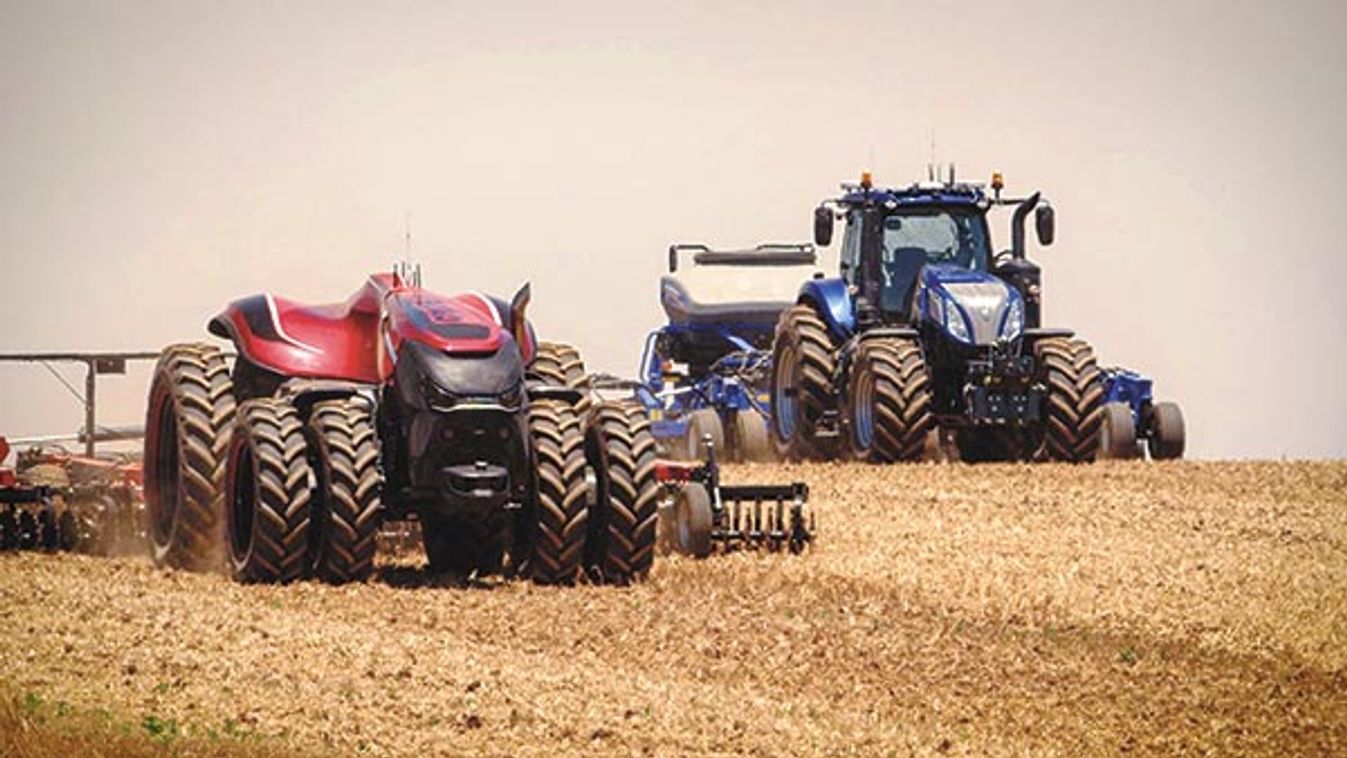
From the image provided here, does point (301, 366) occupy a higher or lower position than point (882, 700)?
higher

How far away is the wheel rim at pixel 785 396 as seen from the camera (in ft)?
107

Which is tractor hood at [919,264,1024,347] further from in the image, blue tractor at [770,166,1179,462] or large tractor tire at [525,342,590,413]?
large tractor tire at [525,342,590,413]

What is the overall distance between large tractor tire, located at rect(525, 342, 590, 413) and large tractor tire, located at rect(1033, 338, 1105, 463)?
28.8 feet

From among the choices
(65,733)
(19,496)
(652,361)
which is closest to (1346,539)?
(19,496)

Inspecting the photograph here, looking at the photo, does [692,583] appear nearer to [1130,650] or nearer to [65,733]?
[1130,650]

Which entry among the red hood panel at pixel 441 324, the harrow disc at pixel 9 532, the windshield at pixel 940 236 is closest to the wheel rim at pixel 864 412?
the windshield at pixel 940 236

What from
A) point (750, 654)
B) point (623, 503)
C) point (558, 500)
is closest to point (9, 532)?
point (558, 500)

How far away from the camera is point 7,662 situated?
50.7 ft

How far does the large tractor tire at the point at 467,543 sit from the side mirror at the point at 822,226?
10.9 metres

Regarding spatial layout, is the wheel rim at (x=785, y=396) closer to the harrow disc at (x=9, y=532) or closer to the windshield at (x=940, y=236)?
the windshield at (x=940, y=236)

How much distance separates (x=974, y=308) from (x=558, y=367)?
A: 8994mm

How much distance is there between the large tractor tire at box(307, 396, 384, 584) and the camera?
1889 centimetres

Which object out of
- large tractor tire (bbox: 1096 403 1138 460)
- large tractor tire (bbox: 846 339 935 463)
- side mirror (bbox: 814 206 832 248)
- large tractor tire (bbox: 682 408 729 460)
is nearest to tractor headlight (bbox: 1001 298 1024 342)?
large tractor tire (bbox: 846 339 935 463)

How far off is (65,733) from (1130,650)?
20.6 ft
